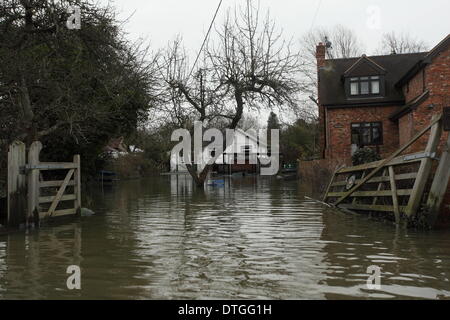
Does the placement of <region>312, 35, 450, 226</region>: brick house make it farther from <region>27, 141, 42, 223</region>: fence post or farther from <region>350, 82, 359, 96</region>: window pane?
<region>27, 141, 42, 223</region>: fence post

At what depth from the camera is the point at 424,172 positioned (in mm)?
9914

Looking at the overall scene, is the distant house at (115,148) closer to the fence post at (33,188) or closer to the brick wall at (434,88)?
the fence post at (33,188)

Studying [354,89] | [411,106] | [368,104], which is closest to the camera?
[411,106]

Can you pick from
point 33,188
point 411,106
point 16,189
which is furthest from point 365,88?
point 16,189

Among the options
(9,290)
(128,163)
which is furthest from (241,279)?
(128,163)

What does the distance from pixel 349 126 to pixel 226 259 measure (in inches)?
918

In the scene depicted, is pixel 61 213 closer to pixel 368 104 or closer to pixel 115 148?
pixel 368 104

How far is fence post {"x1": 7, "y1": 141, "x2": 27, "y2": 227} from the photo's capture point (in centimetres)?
1077

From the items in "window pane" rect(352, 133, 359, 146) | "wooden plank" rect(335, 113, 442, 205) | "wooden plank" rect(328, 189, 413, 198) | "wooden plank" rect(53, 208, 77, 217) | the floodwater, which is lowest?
the floodwater

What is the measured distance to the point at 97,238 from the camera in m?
9.79

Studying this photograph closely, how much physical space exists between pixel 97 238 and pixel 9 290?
4.18 meters

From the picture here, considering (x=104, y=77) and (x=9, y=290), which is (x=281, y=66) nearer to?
(x=104, y=77)

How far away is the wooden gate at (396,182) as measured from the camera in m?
9.91

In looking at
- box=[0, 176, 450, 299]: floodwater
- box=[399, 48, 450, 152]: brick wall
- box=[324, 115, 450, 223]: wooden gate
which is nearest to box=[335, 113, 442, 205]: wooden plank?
box=[324, 115, 450, 223]: wooden gate
